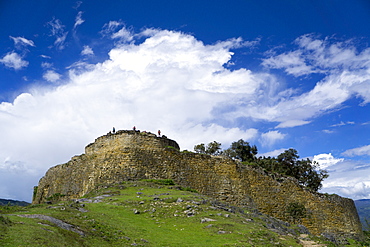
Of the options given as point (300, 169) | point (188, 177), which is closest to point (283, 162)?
point (300, 169)

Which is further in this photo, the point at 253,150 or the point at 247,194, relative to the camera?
the point at 253,150

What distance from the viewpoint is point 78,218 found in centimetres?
1193

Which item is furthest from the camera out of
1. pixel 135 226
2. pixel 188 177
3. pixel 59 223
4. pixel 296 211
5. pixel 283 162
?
pixel 283 162

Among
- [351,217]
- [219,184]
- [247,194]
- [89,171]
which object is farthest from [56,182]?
[351,217]

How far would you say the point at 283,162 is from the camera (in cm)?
4325

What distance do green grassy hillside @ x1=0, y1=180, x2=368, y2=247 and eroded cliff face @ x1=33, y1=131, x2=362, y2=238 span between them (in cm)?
898

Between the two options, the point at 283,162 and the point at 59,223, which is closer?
the point at 59,223

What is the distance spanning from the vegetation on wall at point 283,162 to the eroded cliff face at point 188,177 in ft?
25.3

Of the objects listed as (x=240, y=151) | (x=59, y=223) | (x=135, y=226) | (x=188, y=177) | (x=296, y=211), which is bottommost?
(x=59, y=223)

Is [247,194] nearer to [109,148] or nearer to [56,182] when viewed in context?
[109,148]

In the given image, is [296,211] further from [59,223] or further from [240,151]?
[59,223]

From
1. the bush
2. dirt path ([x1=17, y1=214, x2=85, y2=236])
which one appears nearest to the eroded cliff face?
the bush

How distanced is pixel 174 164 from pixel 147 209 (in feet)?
41.3

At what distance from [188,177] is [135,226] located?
15807 millimetres
